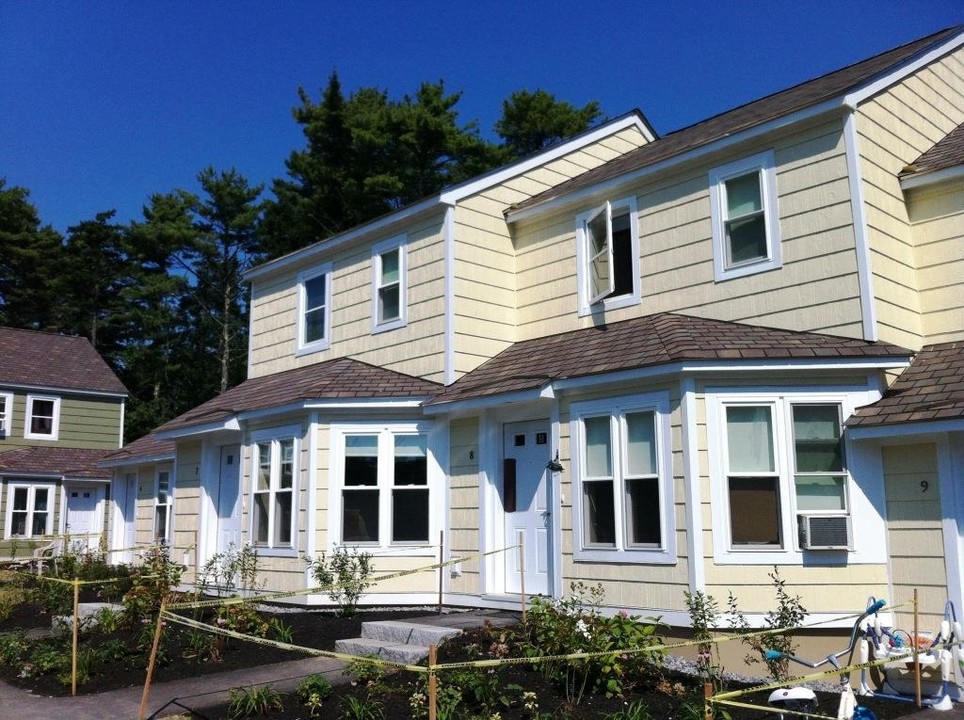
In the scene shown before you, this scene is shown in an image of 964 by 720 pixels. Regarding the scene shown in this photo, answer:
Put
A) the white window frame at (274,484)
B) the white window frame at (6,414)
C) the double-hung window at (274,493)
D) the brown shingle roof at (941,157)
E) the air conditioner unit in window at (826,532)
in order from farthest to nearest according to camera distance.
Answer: the white window frame at (6,414), the double-hung window at (274,493), the white window frame at (274,484), the brown shingle roof at (941,157), the air conditioner unit in window at (826,532)

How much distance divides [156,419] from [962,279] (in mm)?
36277

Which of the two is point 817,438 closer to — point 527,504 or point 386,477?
point 527,504

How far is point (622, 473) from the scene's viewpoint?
10180mm

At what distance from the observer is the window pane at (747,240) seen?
1091 centimetres

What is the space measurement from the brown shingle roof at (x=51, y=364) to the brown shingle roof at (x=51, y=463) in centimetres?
217

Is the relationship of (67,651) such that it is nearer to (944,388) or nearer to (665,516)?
(665,516)

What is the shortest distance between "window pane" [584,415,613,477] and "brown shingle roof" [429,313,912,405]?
64 cm

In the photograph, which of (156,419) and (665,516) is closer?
(665,516)

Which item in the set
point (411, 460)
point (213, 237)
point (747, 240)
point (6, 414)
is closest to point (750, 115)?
point (747, 240)

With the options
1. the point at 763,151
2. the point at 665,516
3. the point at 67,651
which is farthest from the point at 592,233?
the point at 67,651

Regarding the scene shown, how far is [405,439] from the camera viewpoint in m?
13.0

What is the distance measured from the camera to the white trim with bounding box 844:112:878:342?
9695 millimetres

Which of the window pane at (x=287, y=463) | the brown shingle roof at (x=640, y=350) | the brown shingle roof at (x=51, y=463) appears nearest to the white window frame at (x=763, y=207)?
the brown shingle roof at (x=640, y=350)

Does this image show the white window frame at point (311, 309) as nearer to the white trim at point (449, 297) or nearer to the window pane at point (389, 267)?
the window pane at point (389, 267)
